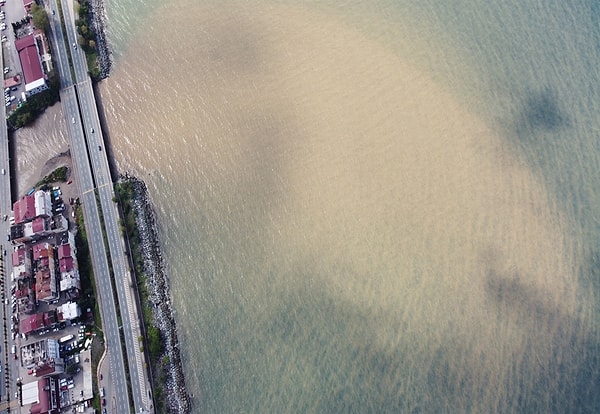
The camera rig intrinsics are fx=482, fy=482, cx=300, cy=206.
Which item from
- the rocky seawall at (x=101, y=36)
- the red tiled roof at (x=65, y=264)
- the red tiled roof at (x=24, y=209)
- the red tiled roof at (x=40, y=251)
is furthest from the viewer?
the rocky seawall at (x=101, y=36)

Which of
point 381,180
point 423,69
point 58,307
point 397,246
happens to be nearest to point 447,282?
point 397,246

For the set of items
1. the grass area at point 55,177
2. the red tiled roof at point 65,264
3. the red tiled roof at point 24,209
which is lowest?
the red tiled roof at point 65,264

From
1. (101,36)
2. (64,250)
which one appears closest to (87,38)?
(101,36)

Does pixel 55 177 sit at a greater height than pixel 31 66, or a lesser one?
lesser

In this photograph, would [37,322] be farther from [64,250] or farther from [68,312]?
[64,250]

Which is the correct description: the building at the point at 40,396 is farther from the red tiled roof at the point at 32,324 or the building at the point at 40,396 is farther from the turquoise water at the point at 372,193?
the turquoise water at the point at 372,193

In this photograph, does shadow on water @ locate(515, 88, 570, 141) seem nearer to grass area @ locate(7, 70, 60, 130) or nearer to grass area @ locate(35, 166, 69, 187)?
grass area @ locate(35, 166, 69, 187)

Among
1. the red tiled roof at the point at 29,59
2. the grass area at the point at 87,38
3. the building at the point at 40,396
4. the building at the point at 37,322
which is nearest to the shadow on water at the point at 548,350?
the building at the point at 40,396
